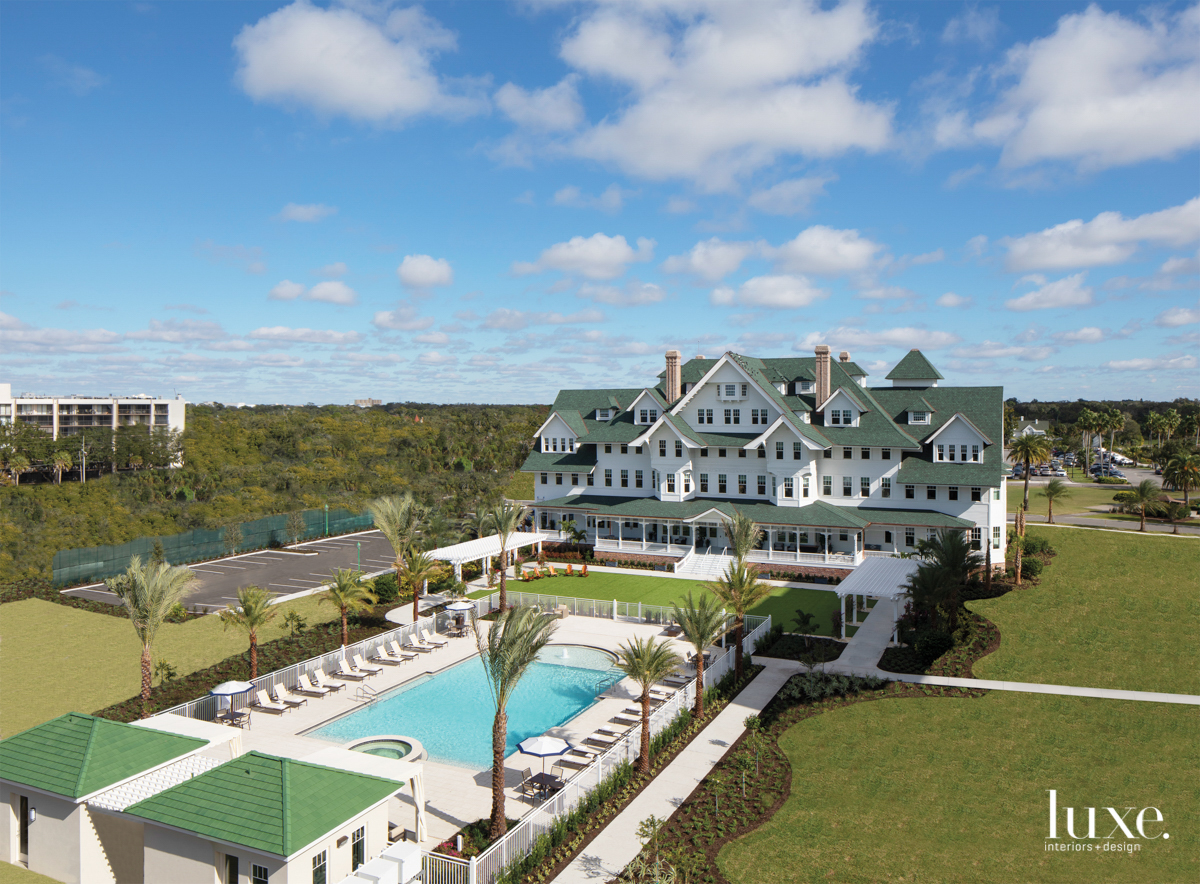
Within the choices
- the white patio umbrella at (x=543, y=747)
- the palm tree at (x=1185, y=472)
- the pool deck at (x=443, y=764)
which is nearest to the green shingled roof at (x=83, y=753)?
the pool deck at (x=443, y=764)

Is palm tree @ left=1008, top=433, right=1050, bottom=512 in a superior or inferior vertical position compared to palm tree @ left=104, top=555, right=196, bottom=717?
superior

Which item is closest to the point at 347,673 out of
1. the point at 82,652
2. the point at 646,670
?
the point at 82,652

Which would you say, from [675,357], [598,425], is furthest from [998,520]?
[598,425]

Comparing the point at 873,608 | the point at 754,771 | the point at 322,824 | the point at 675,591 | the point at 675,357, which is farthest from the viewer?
the point at 675,357

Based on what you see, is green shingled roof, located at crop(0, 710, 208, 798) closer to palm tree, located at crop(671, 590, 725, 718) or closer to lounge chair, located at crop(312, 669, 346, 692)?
lounge chair, located at crop(312, 669, 346, 692)

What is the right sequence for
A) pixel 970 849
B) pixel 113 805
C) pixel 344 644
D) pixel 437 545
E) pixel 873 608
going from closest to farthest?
pixel 113 805 → pixel 970 849 → pixel 344 644 → pixel 873 608 → pixel 437 545

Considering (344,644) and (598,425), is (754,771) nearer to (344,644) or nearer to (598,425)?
(344,644)

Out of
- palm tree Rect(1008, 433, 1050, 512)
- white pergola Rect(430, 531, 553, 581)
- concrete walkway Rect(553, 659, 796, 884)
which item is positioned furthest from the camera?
palm tree Rect(1008, 433, 1050, 512)
